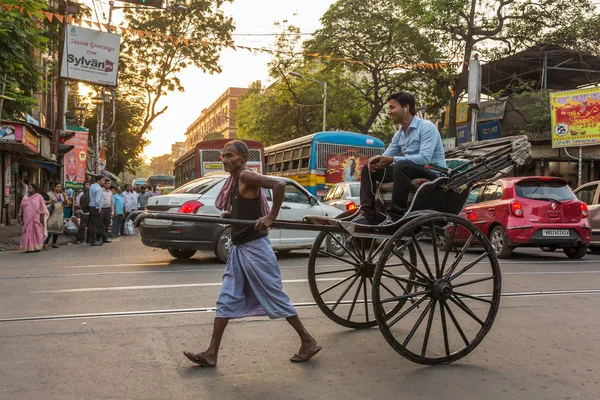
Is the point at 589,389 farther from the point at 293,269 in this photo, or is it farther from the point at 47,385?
the point at 293,269

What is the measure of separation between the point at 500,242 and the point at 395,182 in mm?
7889

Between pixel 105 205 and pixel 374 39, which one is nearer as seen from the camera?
pixel 105 205

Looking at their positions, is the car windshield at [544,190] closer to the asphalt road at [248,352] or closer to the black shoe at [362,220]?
the asphalt road at [248,352]

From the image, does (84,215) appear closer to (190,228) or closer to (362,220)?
(190,228)

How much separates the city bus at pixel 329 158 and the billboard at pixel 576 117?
6898mm

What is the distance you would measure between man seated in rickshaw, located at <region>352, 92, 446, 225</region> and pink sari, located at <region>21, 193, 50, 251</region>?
1149cm

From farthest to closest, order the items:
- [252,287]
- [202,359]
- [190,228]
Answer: [190,228]
[252,287]
[202,359]

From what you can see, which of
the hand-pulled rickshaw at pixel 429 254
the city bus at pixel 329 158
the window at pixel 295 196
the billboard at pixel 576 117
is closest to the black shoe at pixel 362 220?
the hand-pulled rickshaw at pixel 429 254

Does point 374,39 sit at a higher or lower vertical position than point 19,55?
higher

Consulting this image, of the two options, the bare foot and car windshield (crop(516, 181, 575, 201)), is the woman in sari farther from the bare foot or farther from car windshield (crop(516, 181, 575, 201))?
the bare foot

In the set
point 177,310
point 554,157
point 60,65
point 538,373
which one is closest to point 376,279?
point 538,373

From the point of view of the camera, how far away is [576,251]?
12289 mm

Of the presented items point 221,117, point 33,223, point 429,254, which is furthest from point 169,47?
point 221,117

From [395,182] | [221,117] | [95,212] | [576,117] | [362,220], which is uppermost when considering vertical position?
[221,117]
